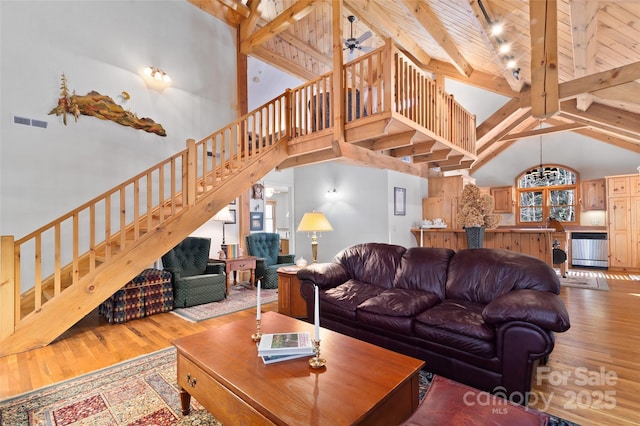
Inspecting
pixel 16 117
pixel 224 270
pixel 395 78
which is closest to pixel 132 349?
pixel 224 270

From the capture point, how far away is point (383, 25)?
5.25m

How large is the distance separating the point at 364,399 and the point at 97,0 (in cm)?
570

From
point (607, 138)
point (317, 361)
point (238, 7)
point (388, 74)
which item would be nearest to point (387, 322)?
point (317, 361)

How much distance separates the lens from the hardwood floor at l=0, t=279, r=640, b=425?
195cm

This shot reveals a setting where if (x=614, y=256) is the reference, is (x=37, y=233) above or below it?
above

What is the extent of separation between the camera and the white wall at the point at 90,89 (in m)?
3.54

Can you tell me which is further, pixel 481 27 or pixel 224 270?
pixel 224 270

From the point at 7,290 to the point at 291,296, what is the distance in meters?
2.62

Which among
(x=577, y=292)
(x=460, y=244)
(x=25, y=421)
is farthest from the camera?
(x=460, y=244)

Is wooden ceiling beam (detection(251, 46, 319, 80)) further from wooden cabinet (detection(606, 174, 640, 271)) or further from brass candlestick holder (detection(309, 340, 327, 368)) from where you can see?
wooden cabinet (detection(606, 174, 640, 271))

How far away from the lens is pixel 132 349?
→ 283 centimetres

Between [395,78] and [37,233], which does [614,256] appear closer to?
[395,78]

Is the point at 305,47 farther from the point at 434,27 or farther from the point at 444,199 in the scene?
the point at 444,199

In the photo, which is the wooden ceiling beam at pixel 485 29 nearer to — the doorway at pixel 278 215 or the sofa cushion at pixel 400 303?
the sofa cushion at pixel 400 303
